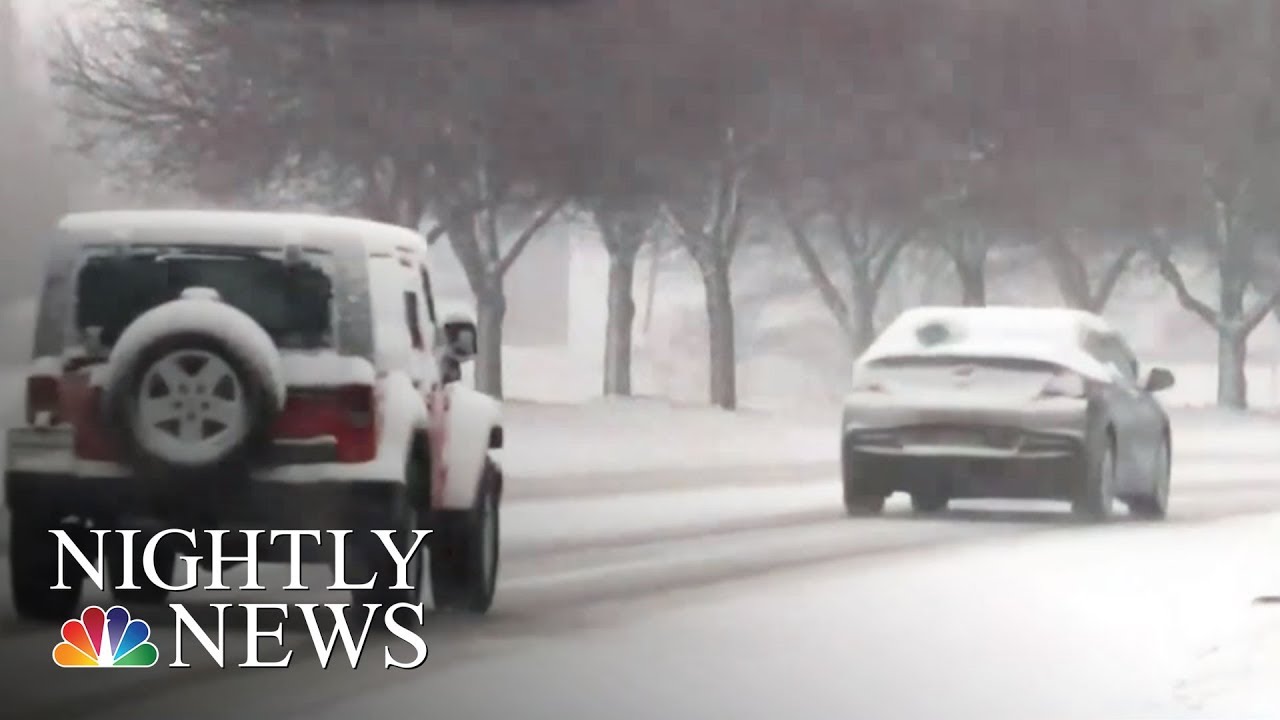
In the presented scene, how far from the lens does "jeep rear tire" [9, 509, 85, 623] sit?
29.8 feet

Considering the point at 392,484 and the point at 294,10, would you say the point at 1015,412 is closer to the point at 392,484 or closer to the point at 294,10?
the point at 294,10

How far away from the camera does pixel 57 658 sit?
9.02 m

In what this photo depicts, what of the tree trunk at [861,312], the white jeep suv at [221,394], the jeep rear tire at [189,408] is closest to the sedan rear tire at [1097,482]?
the white jeep suv at [221,394]

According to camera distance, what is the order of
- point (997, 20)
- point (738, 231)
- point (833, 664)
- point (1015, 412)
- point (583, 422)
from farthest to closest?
1. point (738, 231)
2. point (997, 20)
3. point (583, 422)
4. point (1015, 412)
5. point (833, 664)

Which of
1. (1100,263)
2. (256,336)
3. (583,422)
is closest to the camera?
(256,336)

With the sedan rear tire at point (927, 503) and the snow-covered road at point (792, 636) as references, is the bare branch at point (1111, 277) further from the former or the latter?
the snow-covered road at point (792, 636)

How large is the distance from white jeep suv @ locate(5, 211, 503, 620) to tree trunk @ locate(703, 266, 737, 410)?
39.8ft

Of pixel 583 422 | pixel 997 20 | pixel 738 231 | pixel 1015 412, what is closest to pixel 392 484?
pixel 1015 412

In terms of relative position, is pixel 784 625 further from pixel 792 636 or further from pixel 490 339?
pixel 490 339

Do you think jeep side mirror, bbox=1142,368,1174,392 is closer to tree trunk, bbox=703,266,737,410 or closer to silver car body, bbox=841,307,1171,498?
silver car body, bbox=841,307,1171,498

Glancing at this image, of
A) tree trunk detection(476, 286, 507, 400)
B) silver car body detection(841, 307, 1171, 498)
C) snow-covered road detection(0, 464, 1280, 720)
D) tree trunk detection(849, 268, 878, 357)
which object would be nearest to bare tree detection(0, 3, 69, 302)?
snow-covered road detection(0, 464, 1280, 720)

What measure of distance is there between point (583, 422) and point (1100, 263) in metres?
3.66

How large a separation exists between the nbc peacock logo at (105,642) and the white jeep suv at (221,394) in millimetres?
91

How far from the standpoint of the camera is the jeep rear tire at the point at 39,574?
357 inches
